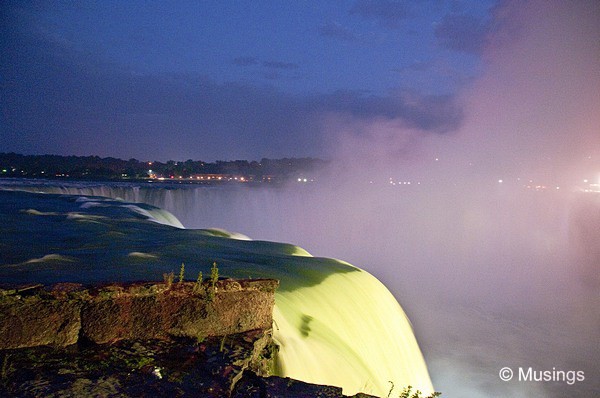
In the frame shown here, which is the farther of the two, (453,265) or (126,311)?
(453,265)

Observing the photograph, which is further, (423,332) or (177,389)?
(423,332)

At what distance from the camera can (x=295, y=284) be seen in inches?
347

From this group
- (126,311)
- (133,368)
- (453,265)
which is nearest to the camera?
(133,368)

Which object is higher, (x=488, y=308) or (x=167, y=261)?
(x=167, y=261)

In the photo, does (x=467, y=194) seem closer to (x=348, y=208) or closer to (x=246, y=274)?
(x=348, y=208)

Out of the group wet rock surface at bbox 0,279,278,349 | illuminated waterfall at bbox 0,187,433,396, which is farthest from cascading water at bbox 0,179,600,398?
wet rock surface at bbox 0,279,278,349

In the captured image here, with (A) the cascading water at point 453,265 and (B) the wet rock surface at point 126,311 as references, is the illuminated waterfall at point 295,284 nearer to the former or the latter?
(A) the cascading water at point 453,265

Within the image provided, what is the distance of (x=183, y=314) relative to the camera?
3.83m

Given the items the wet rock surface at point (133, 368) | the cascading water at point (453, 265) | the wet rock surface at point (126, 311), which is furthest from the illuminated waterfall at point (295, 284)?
the wet rock surface at point (133, 368)

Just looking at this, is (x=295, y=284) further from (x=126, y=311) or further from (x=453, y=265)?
(x=453, y=265)

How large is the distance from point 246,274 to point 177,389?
17.9ft

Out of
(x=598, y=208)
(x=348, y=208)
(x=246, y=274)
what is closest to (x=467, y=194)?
(x=598, y=208)

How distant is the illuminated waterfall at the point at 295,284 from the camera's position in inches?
245

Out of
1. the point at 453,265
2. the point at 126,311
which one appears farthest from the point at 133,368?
the point at 453,265
